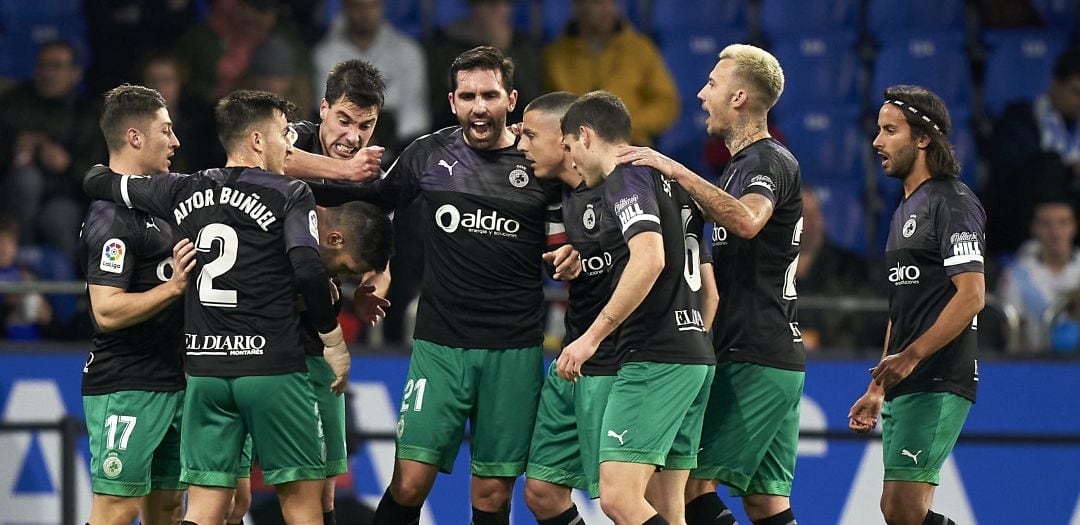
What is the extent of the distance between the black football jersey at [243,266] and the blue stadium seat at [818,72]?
6901 mm

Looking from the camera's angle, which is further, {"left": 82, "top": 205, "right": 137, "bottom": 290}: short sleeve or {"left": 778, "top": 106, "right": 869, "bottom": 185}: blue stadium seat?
{"left": 778, "top": 106, "right": 869, "bottom": 185}: blue stadium seat

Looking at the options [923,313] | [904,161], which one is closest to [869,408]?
[923,313]

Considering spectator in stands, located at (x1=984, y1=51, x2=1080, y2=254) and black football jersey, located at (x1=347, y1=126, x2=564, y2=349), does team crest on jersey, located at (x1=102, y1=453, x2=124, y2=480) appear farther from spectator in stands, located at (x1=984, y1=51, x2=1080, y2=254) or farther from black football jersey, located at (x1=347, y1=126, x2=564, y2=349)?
spectator in stands, located at (x1=984, y1=51, x2=1080, y2=254)

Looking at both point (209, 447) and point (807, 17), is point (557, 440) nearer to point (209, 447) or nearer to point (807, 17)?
point (209, 447)

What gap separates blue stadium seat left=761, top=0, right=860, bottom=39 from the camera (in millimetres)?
12531

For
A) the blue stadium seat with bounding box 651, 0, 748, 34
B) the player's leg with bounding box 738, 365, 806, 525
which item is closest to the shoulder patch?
the player's leg with bounding box 738, 365, 806, 525

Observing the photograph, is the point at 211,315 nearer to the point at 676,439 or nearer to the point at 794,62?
the point at 676,439

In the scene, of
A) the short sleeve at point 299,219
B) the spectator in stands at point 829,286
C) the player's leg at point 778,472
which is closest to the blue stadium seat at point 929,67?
the spectator in stands at point 829,286

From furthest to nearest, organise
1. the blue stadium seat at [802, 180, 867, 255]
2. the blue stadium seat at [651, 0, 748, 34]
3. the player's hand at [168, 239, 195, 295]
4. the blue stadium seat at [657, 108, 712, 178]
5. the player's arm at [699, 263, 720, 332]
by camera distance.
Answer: the blue stadium seat at [651, 0, 748, 34] < the blue stadium seat at [657, 108, 712, 178] < the blue stadium seat at [802, 180, 867, 255] < the player's arm at [699, 263, 720, 332] < the player's hand at [168, 239, 195, 295]

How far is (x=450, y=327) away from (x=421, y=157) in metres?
0.78

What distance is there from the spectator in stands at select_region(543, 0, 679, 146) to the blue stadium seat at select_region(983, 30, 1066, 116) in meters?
2.77

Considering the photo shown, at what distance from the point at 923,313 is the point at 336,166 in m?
2.63

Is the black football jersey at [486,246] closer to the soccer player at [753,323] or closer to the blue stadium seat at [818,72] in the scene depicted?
the soccer player at [753,323]

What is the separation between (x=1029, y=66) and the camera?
12.5 meters
